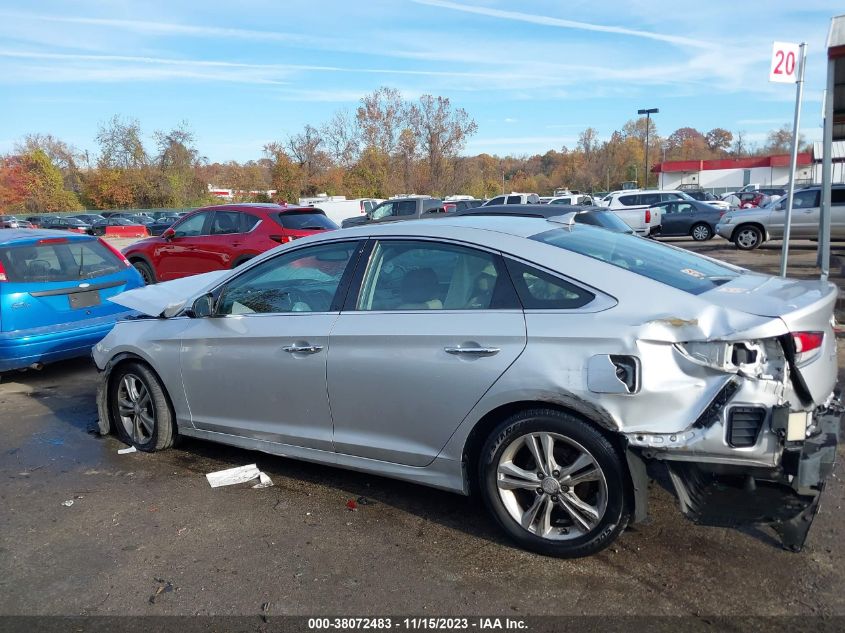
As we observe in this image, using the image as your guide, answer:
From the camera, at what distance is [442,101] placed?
53938mm

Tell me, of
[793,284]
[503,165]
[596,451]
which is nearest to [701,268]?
[793,284]

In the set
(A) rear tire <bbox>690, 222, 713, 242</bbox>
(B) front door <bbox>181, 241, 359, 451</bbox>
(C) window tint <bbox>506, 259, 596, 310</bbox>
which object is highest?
(C) window tint <bbox>506, 259, 596, 310</bbox>

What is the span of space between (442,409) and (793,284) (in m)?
1.97

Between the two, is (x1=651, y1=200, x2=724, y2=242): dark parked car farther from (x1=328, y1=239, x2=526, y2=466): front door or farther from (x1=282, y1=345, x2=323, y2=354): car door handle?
(x1=282, y1=345, x2=323, y2=354): car door handle

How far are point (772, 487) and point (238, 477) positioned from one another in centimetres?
311

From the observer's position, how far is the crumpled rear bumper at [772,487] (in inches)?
114

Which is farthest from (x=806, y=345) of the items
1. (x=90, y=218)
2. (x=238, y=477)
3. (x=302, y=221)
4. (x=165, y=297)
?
(x=90, y=218)

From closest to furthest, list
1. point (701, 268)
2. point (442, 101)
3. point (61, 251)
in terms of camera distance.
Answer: point (701, 268)
point (61, 251)
point (442, 101)

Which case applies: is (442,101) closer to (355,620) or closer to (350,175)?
(350,175)

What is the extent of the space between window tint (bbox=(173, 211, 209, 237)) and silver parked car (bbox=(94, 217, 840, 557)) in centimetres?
775

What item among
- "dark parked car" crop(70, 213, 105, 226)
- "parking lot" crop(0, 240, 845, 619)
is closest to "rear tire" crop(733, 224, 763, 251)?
"parking lot" crop(0, 240, 845, 619)

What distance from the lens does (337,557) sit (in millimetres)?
3418

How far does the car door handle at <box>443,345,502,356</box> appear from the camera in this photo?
10.8 ft

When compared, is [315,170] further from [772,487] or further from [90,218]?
[772,487]
